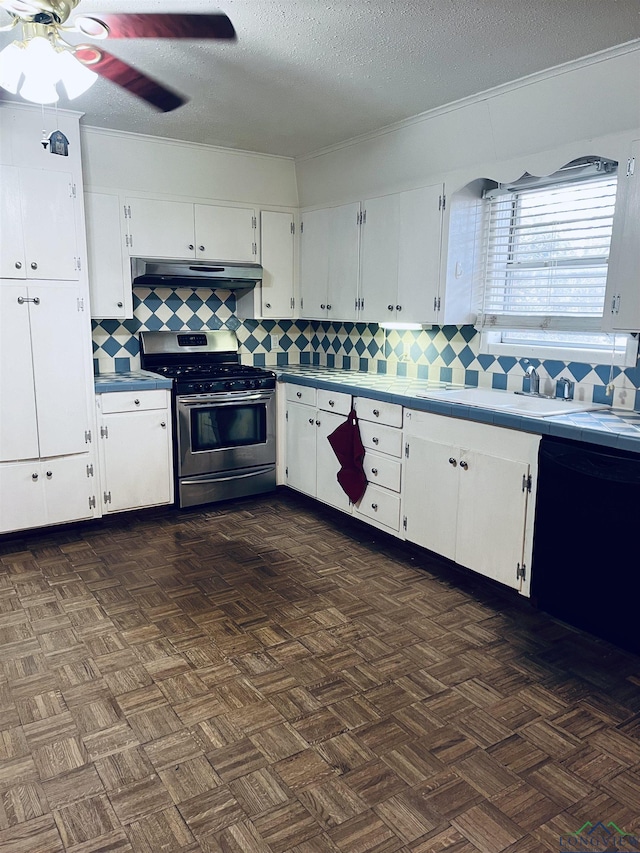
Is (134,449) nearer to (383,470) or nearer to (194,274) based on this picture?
(194,274)

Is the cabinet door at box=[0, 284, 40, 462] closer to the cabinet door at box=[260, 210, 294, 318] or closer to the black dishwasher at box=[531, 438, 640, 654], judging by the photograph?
the cabinet door at box=[260, 210, 294, 318]

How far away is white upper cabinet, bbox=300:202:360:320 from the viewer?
4.30 m

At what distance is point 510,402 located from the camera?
3.34m

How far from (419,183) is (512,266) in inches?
29.5

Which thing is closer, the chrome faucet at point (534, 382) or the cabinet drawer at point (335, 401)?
the chrome faucet at point (534, 382)

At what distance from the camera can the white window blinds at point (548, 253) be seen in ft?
10.2

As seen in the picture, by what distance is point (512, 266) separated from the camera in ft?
11.7

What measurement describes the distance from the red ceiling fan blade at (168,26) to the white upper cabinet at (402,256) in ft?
6.34

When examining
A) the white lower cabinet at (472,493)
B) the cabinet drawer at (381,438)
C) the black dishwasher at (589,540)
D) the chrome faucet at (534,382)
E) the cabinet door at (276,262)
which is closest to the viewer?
the black dishwasher at (589,540)

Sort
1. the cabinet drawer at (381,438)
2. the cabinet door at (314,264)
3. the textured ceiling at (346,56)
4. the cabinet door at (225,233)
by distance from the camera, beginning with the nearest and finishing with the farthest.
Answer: the textured ceiling at (346,56), the cabinet drawer at (381,438), the cabinet door at (225,233), the cabinet door at (314,264)

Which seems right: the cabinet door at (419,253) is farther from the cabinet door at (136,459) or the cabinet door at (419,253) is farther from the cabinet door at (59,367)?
the cabinet door at (59,367)

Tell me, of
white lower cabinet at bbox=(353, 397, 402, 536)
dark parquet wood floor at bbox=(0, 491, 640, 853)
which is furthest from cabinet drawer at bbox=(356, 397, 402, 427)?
dark parquet wood floor at bbox=(0, 491, 640, 853)

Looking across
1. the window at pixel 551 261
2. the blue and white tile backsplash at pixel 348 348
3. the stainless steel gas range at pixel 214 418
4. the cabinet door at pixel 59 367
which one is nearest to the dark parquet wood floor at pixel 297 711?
the cabinet door at pixel 59 367

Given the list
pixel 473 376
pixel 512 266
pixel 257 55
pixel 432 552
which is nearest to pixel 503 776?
pixel 432 552
